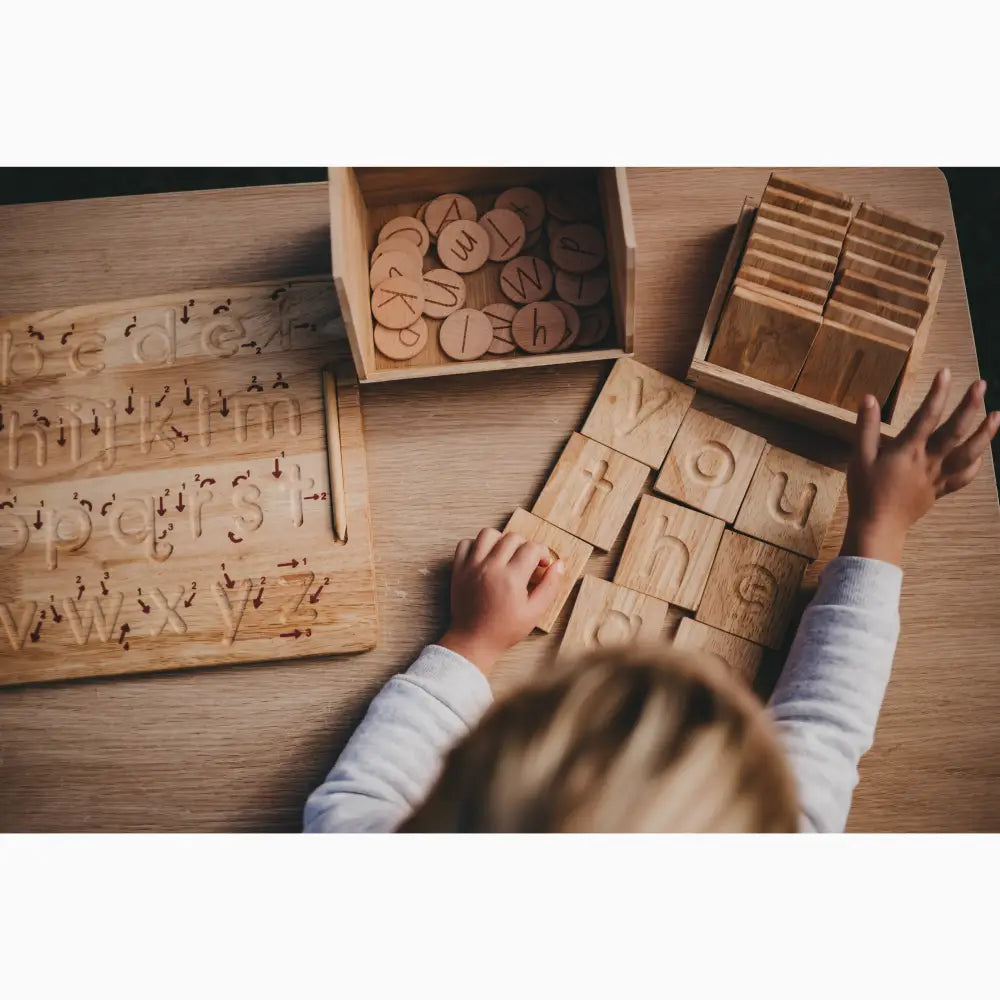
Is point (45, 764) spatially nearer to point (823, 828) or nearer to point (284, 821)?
point (284, 821)

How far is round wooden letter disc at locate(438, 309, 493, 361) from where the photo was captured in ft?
2.37

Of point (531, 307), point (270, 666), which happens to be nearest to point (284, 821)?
point (270, 666)

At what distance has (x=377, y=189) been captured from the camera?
28.9 inches

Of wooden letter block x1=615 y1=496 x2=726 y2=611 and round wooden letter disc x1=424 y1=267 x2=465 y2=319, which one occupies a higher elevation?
round wooden letter disc x1=424 y1=267 x2=465 y2=319

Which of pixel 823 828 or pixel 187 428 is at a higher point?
pixel 187 428

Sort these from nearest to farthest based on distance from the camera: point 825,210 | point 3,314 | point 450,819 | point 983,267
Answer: point 450,819 → point 825,210 → point 3,314 → point 983,267

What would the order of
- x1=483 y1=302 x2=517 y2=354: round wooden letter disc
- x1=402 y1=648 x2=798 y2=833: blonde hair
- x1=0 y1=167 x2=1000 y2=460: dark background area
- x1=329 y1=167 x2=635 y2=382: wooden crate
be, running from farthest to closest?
x1=0 y1=167 x2=1000 y2=460: dark background area
x1=483 y1=302 x2=517 y2=354: round wooden letter disc
x1=329 y1=167 x2=635 y2=382: wooden crate
x1=402 y1=648 x2=798 y2=833: blonde hair

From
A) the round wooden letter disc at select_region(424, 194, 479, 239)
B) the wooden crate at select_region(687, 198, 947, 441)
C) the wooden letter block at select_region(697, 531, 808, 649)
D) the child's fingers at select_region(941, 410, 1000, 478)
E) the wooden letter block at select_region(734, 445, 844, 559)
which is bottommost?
the wooden letter block at select_region(697, 531, 808, 649)

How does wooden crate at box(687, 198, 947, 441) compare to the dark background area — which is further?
→ the dark background area

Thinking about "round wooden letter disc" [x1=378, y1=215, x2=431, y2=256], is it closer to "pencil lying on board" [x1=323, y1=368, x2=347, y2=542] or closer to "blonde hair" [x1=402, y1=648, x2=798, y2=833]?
"pencil lying on board" [x1=323, y1=368, x2=347, y2=542]

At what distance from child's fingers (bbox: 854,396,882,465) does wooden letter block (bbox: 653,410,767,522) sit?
8cm

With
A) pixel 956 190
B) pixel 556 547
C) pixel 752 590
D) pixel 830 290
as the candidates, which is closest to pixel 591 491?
pixel 556 547

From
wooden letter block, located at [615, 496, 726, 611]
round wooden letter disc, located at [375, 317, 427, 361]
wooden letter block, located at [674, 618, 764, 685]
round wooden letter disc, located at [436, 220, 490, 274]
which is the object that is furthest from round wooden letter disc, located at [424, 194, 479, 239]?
wooden letter block, located at [674, 618, 764, 685]

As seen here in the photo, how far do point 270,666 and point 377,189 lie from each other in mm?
464
